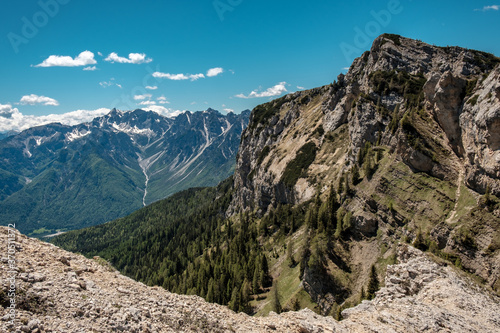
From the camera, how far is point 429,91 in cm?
6575

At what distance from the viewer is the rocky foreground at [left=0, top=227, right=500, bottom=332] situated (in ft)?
51.4

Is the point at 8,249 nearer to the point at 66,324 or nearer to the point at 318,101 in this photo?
the point at 66,324

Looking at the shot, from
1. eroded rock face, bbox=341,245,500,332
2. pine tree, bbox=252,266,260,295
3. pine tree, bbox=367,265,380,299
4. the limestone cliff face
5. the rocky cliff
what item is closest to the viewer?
eroded rock face, bbox=341,245,500,332

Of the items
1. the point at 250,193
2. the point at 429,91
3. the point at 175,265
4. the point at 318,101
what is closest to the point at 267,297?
the point at 429,91

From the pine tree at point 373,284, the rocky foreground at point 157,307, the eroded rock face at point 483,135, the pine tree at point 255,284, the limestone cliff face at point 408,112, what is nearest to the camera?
the rocky foreground at point 157,307

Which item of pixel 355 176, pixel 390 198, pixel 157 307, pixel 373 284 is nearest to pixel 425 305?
pixel 373 284

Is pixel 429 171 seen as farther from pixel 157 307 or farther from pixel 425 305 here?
pixel 157 307

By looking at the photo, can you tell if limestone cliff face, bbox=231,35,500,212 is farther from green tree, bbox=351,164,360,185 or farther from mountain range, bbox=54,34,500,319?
green tree, bbox=351,164,360,185

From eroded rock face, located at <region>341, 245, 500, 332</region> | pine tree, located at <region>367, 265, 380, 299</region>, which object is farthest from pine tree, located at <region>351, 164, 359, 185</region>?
eroded rock face, located at <region>341, 245, 500, 332</region>

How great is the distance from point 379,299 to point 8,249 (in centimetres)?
3848

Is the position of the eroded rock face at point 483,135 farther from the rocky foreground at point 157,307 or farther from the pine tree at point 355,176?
the pine tree at point 355,176

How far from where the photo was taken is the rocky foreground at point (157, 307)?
51.4 feet

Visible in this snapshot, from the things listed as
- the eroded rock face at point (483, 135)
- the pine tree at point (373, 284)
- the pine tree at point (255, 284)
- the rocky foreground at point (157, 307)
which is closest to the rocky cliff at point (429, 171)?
the eroded rock face at point (483, 135)

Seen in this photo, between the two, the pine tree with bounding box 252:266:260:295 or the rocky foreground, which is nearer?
the rocky foreground
